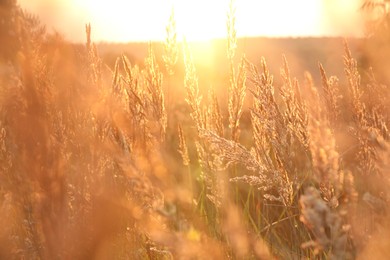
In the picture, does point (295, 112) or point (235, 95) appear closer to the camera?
point (295, 112)

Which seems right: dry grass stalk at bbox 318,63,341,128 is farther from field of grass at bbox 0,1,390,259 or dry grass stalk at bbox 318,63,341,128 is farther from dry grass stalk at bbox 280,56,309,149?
dry grass stalk at bbox 280,56,309,149

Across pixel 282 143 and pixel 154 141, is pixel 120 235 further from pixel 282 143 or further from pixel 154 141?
pixel 282 143

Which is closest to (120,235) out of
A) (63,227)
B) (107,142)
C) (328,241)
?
(107,142)

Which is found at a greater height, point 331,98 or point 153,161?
point 331,98

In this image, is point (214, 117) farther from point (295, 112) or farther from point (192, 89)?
point (295, 112)

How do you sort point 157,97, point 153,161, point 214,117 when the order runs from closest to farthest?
point 153,161
point 157,97
point 214,117

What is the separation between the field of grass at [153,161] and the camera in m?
1.24

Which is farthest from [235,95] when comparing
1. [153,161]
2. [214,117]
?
[153,161]

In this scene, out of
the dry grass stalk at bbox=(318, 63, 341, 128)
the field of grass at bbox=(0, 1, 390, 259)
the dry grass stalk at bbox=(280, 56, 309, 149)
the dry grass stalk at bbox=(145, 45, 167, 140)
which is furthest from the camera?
the dry grass stalk at bbox=(318, 63, 341, 128)

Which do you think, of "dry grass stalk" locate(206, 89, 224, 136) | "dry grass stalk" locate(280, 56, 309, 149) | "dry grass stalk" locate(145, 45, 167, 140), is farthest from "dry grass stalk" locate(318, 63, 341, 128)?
"dry grass stalk" locate(145, 45, 167, 140)

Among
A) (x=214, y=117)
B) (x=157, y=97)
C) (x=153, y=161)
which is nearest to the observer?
(x=153, y=161)

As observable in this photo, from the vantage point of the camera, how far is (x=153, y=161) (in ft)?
5.74

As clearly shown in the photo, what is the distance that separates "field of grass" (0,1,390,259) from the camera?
1.24 metres

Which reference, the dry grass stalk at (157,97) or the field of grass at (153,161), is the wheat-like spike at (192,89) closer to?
the field of grass at (153,161)
